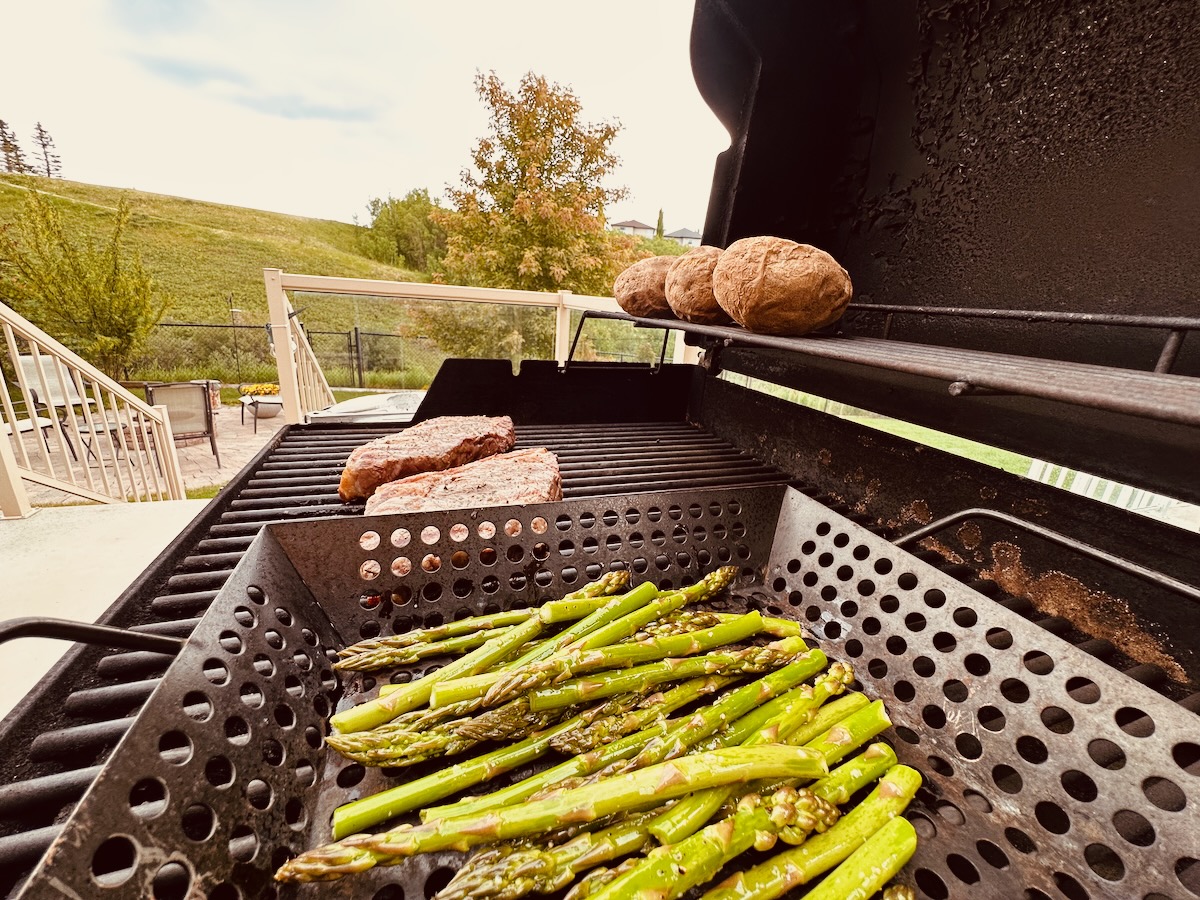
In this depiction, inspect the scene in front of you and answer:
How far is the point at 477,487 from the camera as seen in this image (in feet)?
6.55

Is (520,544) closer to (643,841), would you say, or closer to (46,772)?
(643,841)

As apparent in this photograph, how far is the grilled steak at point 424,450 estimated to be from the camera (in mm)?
2105

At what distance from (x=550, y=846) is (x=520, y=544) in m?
0.83

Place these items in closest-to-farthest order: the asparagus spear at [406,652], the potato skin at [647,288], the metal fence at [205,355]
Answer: the asparagus spear at [406,652], the potato skin at [647,288], the metal fence at [205,355]

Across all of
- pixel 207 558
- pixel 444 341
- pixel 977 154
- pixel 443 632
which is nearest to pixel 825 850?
pixel 443 632

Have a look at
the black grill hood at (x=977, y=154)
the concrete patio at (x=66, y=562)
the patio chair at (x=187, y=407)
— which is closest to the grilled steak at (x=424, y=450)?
the black grill hood at (x=977, y=154)

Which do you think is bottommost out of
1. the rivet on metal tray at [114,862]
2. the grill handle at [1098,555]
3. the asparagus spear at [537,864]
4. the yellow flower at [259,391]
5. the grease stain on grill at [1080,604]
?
the yellow flower at [259,391]

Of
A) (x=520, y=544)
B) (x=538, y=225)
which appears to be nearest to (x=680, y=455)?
(x=520, y=544)

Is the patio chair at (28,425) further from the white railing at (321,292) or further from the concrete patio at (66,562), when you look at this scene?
the white railing at (321,292)

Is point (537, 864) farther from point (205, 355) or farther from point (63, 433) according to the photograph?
point (205, 355)

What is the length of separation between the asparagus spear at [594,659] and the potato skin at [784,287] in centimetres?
114

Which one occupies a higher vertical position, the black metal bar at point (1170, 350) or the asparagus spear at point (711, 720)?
the black metal bar at point (1170, 350)

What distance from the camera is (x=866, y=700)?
121cm

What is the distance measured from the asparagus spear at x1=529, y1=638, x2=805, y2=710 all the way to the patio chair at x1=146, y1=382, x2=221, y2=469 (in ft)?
30.6
